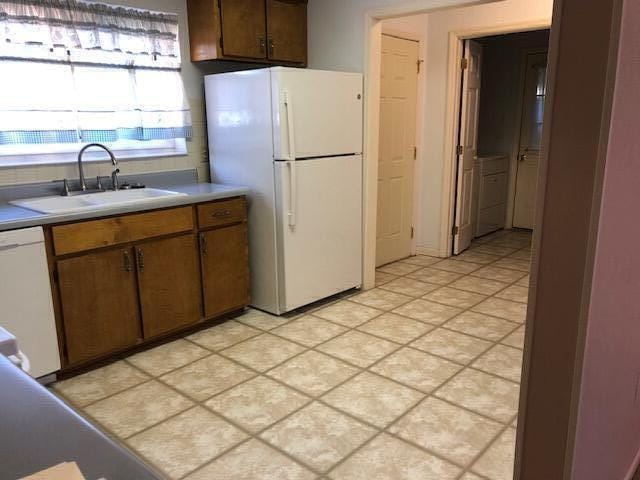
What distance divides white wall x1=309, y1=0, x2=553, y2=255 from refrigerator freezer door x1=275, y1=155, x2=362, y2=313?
0.86 metres

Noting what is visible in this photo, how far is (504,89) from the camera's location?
594cm

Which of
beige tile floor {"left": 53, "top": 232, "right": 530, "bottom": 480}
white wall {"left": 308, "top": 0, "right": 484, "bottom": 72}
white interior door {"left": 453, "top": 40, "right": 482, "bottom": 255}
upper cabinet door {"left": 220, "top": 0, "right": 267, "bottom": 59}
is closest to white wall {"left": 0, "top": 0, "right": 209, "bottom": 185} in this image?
upper cabinet door {"left": 220, "top": 0, "right": 267, "bottom": 59}

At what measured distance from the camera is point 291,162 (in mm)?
3160

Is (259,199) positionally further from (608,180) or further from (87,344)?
(608,180)

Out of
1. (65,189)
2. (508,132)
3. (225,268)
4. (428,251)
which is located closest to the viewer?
(65,189)

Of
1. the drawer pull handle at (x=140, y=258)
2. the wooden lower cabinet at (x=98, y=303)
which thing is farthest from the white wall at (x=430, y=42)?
the wooden lower cabinet at (x=98, y=303)

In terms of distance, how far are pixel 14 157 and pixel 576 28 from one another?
9.39 feet

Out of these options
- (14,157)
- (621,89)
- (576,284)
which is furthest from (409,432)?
(14,157)

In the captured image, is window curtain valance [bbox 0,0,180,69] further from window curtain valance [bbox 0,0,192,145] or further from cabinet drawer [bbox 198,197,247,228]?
cabinet drawer [bbox 198,197,247,228]

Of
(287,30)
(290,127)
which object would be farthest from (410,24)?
(290,127)

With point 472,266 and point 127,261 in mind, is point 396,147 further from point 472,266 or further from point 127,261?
point 127,261

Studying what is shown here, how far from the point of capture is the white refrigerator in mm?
3141

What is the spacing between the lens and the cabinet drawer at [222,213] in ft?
10.1

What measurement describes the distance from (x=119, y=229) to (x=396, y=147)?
2705 mm
